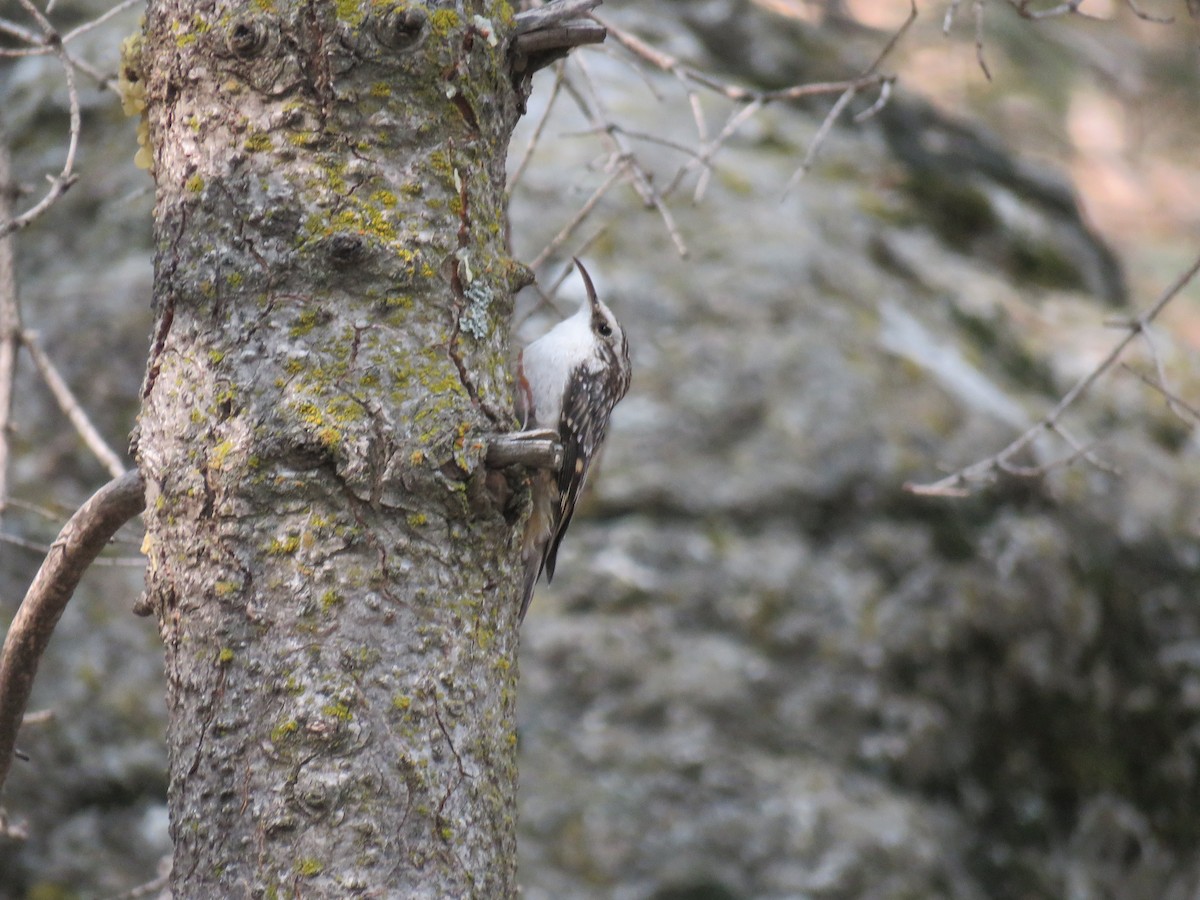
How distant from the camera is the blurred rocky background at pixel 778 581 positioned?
501 cm

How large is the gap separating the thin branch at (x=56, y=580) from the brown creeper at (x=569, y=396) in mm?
1757

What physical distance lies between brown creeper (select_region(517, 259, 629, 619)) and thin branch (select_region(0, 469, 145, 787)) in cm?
176

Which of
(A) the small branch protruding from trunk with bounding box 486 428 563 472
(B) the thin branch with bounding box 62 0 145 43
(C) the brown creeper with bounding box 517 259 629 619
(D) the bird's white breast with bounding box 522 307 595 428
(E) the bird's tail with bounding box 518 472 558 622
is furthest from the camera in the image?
(D) the bird's white breast with bounding box 522 307 595 428

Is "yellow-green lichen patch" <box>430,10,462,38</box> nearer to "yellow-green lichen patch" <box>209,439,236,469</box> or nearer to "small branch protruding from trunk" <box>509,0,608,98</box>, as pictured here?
"small branch protruding from trunk" <box>509,0,608,98</box>

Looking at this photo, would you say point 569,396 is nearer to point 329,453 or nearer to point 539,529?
point 539,529

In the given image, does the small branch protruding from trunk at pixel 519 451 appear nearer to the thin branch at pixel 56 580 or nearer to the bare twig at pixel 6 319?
the thin branch at pixel 56 580

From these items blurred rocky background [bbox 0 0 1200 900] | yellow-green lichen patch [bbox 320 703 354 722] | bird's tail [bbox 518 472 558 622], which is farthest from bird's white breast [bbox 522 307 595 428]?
yellow-green lichen patch [bbox 320 703 354 722]

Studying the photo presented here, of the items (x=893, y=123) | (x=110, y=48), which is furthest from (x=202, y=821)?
(x=893, y=123)

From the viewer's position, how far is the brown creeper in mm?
4035

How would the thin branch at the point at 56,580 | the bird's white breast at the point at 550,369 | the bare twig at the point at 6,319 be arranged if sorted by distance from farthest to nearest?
the bird's white breast at the point at 550,369 < the bare twig at the point at 6,319 < the thin branch at the point at 56,580

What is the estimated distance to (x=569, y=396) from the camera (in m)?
4.25

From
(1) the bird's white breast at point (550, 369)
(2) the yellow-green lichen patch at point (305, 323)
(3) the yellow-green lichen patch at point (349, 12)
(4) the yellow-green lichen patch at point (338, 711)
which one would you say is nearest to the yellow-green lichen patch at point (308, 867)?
(4) the yellow-green lichen patch at point (338, 711)

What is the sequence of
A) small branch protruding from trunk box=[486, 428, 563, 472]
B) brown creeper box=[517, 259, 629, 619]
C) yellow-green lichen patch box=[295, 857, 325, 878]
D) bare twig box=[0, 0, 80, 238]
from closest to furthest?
yellow-green lichen patch box=[295, 857, 325, 878]
small branch protruding from trunk box=[486, 428, 563, 472]
bare twig box=[0, 0, 80, 238]
brown creeper box=[517, 259, 629, 619]

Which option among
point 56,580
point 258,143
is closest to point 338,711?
point 56,580
